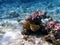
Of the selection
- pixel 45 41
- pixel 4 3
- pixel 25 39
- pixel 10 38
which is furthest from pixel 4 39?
pixel 4 3

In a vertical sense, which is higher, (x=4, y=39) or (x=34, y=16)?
(x=34, y=16)

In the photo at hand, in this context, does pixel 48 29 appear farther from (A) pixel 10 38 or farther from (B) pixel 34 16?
(A) pixel 10 38

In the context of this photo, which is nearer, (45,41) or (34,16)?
(45,41)

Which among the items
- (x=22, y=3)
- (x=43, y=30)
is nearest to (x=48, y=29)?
(x=43, y=30)

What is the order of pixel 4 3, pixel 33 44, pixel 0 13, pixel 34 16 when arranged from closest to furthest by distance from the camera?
pixel 33 44, pixel 34 16, pixel 0 13, pixel 4 3

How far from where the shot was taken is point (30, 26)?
23.7 ft

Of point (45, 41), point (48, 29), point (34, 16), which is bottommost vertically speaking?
point (45, 41)

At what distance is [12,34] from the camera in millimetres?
7621

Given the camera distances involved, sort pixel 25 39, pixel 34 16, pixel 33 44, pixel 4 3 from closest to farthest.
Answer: pixel 33 44
pixel 25 39
pixel 34 16
pixel 4 3

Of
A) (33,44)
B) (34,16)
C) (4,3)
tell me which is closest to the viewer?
(33,44)

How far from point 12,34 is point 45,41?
199 cm

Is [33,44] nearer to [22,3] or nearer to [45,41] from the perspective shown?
[45,41]

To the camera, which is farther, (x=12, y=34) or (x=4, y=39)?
(x=12, y=34)

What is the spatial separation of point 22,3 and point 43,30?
1267 centimetres
